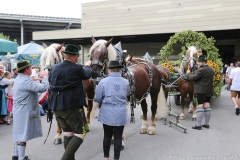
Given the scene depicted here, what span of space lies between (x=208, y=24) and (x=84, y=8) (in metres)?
17.4

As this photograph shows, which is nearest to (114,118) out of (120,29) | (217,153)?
(217,153)

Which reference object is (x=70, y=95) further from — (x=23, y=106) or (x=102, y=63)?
(x=102, y=63)

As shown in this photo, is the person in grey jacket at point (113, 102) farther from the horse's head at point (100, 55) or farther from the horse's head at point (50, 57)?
the horse's head at point (50, 57)

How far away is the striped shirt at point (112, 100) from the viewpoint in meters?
4.57

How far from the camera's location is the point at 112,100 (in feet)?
15.0

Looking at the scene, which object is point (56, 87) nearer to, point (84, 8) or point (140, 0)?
point (140, 0)

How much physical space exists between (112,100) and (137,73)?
2068mm

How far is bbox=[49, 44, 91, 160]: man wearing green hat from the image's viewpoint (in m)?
4.17

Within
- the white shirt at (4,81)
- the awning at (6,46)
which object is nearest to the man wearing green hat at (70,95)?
the white shirt at (4,81)

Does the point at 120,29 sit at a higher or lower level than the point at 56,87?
higher

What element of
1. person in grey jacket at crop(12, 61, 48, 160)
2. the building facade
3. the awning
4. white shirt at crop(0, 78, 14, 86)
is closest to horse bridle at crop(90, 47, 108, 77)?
person in grey jacket at crop(12, 61, 48, 160)

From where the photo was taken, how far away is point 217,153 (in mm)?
5578

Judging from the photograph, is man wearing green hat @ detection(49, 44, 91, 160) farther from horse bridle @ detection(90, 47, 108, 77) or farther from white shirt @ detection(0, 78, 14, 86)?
white shirt @ detection(0, 78, 14, 86)

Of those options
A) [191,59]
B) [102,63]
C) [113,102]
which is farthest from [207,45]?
[113,102]
